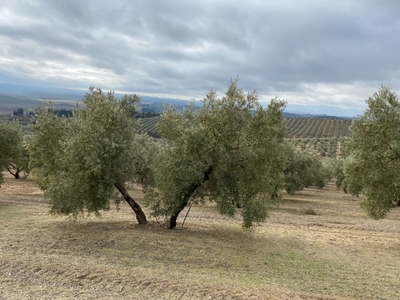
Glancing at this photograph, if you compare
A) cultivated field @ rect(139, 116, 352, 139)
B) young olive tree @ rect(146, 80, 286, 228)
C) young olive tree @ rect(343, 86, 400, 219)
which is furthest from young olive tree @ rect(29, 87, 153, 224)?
cultivated field @ rect(139, 116, 352, 139)

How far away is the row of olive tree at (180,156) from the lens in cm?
1549

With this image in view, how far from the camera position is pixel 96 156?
49.3 feet

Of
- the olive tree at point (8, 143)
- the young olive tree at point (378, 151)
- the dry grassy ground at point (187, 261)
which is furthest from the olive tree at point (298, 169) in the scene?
the olive tree at point (8, 143)

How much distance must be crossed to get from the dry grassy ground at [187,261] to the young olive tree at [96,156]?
2116 millimetres

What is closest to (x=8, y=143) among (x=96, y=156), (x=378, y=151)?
(x=96, y=156)

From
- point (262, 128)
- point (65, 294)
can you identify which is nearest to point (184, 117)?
point (262, 128)

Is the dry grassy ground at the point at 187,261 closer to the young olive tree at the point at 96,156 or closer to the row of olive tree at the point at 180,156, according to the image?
the row of olive tree at the point at 180,156

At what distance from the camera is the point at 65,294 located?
32.9 ft

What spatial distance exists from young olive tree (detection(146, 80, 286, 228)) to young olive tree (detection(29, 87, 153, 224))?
5.26ft

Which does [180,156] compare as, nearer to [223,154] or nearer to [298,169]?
[223,154]

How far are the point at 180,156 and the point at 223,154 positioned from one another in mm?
2068

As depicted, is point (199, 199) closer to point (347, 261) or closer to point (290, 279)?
point (290, 279)

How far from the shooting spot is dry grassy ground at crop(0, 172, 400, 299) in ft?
35.8

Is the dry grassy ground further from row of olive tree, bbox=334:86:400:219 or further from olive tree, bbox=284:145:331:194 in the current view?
olive tree, bbox=284:145:331:194
